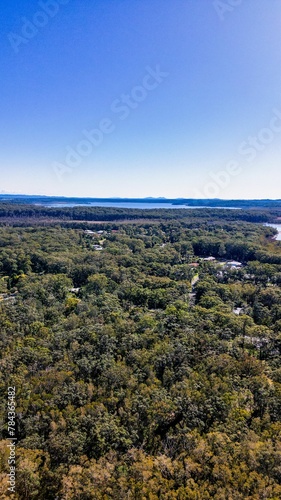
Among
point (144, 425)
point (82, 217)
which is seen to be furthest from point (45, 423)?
point (82, 217)

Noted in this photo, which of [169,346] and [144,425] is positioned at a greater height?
[169,346]

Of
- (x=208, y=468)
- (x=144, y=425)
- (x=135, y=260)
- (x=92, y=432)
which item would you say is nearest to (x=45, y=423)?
(x=92, y=432)

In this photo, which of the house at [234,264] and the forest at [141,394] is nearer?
the forest at [141,394]

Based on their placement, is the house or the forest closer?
the forest

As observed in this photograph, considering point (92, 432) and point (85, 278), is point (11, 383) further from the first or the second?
point (85, 278)

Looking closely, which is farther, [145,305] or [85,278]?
[85,278]

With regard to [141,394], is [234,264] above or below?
above

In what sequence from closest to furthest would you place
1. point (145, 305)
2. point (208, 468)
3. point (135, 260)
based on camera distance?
1. point (208, 468)
2. point (145, 305)
3. point (135, 260)

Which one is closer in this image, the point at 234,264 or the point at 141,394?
the point at 141,394

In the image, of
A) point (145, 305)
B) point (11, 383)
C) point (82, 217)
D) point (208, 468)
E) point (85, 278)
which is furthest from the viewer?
point (82, 217)
